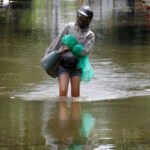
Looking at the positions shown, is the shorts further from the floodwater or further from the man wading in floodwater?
the floodwater

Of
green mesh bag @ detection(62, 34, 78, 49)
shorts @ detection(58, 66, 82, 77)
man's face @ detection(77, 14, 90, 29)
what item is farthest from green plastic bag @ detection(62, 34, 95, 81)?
man's face @ detection(77, 14, 90, 29)

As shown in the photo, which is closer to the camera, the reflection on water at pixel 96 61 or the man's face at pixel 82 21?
the man's face at pixel 82 21

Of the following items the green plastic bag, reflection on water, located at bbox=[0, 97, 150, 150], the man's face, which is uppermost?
the man's face

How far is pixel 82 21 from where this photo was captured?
9.92 meters

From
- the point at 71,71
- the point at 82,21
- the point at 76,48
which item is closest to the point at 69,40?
the point at 76,48

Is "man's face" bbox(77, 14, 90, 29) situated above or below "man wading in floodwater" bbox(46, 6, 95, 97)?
above

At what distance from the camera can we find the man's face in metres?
9.82

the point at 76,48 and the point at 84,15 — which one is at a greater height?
the point at 84,15

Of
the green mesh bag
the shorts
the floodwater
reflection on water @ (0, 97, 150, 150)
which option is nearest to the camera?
reflection on water @ (0, 97, 150, 150)

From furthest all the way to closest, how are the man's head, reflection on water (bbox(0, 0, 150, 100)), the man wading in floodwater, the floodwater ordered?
reflection on water (bbox(0, 0, 150, 100)) < the man wading in floodwater < the man's head < the floodwater

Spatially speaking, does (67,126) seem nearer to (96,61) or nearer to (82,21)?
(82,21)

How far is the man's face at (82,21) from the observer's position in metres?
9.82

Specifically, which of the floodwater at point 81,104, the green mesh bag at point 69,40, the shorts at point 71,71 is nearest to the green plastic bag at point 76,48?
the green mesh bag at point 69,40

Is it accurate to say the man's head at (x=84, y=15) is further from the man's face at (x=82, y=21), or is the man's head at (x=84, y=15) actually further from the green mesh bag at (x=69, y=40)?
the green mesh bag at (x=69, y=40)
